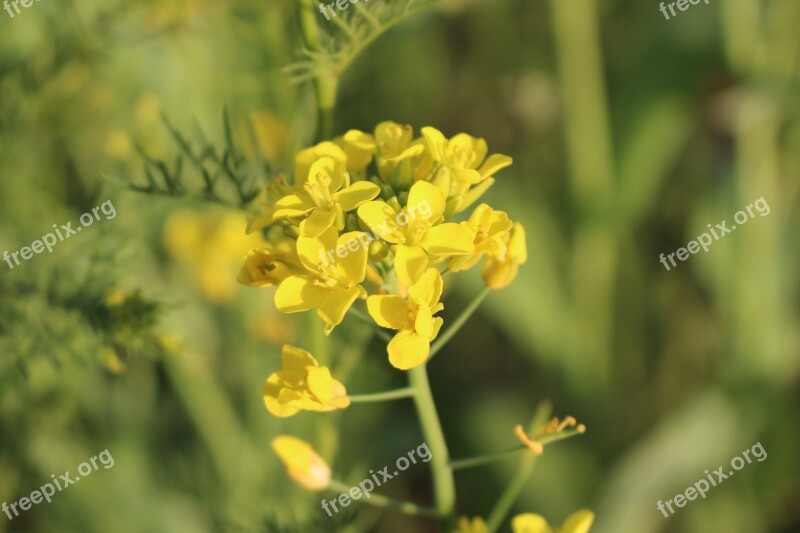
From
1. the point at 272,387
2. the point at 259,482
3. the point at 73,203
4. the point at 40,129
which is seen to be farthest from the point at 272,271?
the point at 73,203

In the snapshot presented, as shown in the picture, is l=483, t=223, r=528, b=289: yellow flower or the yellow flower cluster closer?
the yellow flower cluster

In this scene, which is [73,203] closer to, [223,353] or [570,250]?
[223,353]

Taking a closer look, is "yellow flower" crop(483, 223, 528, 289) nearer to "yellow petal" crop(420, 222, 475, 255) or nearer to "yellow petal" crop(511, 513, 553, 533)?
"yellow petal" crop(420, 222, 475, 255)

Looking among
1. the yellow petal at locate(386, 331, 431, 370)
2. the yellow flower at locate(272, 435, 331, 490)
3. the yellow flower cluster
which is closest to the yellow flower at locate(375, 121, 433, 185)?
the yellow flower cluster

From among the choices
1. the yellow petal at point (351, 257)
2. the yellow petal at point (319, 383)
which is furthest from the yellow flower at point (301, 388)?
the yellow petal at point (351, 257)

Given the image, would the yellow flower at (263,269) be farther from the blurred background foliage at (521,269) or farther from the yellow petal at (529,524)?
the blurred background foliage at (521,269)

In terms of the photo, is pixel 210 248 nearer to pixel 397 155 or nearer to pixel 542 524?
pixel 397 155

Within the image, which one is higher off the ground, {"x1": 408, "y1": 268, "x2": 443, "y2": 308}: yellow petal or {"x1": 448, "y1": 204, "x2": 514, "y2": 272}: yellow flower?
{"x1": 448, "y1": 204, "x2": 514, "y2": 272}: yellow flower
